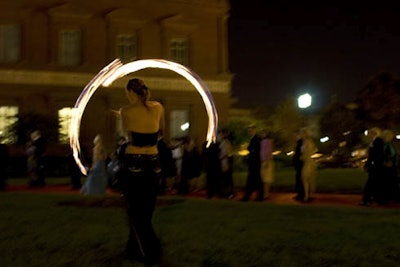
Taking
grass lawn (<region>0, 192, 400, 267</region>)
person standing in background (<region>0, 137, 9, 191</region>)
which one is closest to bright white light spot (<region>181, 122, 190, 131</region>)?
person standing in background (<region>0, 137, 9, 191</region>)

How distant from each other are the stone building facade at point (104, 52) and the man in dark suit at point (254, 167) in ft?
55.2

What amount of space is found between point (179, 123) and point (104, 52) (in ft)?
17.9

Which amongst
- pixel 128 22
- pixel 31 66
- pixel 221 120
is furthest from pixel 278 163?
pixel 31 66

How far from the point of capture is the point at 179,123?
37781 mm

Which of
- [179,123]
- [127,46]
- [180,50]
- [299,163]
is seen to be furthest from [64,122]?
[299,163]

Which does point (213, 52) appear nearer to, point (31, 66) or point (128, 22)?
point (128, 22)

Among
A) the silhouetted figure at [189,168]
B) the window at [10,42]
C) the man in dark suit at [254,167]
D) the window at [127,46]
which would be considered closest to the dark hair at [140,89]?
the man in dark suit at [254,167]

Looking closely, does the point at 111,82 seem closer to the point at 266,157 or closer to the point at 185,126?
the point at 266,157

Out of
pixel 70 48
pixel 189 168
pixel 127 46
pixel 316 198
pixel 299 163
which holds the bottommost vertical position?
pixel 316 198

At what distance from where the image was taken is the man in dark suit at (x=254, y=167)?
54.1ft

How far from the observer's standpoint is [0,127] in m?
33.8

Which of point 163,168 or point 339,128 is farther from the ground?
point 339,128

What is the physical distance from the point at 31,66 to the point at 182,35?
818 cm

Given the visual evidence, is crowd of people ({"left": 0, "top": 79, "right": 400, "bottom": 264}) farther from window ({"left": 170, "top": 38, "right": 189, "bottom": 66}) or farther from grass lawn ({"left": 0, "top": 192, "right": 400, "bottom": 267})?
window ({"left": 170, "top": 38, "right": 189, "bottom": 66})
